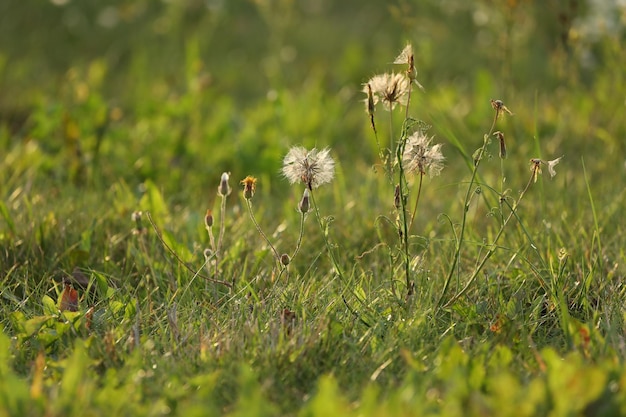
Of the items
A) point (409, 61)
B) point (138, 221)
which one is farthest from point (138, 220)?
point (409, 61)

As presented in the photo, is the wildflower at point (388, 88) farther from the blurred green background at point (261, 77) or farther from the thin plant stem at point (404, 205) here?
the blurred green background at point (261, 77)

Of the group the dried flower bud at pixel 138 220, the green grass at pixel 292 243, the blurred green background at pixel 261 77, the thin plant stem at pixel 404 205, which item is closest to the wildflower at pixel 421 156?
the thin plant stem at pixel 404 205

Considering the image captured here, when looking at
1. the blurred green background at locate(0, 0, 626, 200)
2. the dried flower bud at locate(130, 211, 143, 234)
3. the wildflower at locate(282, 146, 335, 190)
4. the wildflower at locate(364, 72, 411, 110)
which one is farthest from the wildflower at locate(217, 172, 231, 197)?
the blurred green background at locate(0, 0, 626, 200)

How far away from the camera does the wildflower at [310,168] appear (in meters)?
2.11

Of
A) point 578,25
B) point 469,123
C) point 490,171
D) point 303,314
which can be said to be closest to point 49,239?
point 303,314

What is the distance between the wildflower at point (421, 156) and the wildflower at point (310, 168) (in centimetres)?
19

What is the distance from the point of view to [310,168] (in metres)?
2.11

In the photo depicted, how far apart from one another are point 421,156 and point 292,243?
803 millimetres

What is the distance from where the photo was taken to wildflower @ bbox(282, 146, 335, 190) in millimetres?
2105

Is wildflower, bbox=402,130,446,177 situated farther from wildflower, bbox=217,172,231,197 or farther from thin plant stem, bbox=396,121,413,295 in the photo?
wildflower, bbox=217,172,231,197

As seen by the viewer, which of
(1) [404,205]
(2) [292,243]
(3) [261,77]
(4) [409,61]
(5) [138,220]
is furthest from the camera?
(3) [261,77]

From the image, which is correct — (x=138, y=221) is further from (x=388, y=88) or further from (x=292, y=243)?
(x=388, y=88)

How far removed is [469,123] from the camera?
4336mm

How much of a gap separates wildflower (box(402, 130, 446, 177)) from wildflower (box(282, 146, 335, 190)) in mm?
194
